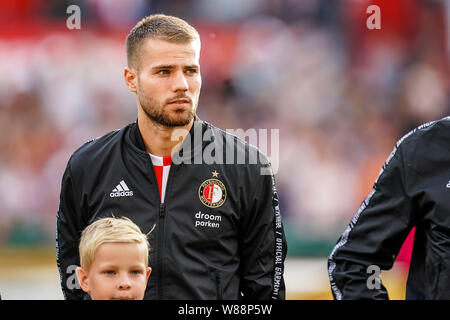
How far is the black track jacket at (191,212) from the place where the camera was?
3.21 metres

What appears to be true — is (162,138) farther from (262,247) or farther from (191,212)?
(262,247)

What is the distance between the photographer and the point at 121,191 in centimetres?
333

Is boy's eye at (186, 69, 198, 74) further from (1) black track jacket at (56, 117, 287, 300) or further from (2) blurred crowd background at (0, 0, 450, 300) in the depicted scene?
(2) blurred crowd background at (0, 0, 450, 300)

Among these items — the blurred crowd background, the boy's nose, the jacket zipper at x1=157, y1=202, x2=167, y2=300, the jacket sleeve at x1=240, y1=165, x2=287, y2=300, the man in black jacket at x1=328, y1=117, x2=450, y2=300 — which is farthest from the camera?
the blurred crowd background

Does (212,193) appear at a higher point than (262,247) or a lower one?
higher

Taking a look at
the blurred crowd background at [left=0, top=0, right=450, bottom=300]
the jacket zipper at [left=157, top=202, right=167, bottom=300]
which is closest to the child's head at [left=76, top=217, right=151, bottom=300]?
the jacket zipper at [left=157, top=202, right=167, bottom=300]

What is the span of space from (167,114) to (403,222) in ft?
3.62

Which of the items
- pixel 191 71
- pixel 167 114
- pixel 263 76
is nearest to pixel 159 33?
pixel 191 71

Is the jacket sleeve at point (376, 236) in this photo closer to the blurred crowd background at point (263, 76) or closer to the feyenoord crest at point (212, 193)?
the feyenoord crest at point (212, 193)

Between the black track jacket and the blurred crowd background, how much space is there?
432 cm

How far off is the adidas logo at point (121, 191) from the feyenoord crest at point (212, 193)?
12.1 inches

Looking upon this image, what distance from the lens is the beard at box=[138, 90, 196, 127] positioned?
3340 mm

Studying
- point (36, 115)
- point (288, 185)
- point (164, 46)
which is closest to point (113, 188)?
point (164, 46)

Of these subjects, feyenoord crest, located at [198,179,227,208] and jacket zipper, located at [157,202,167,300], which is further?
feyenoord crest, located at [198,179,227,208]
